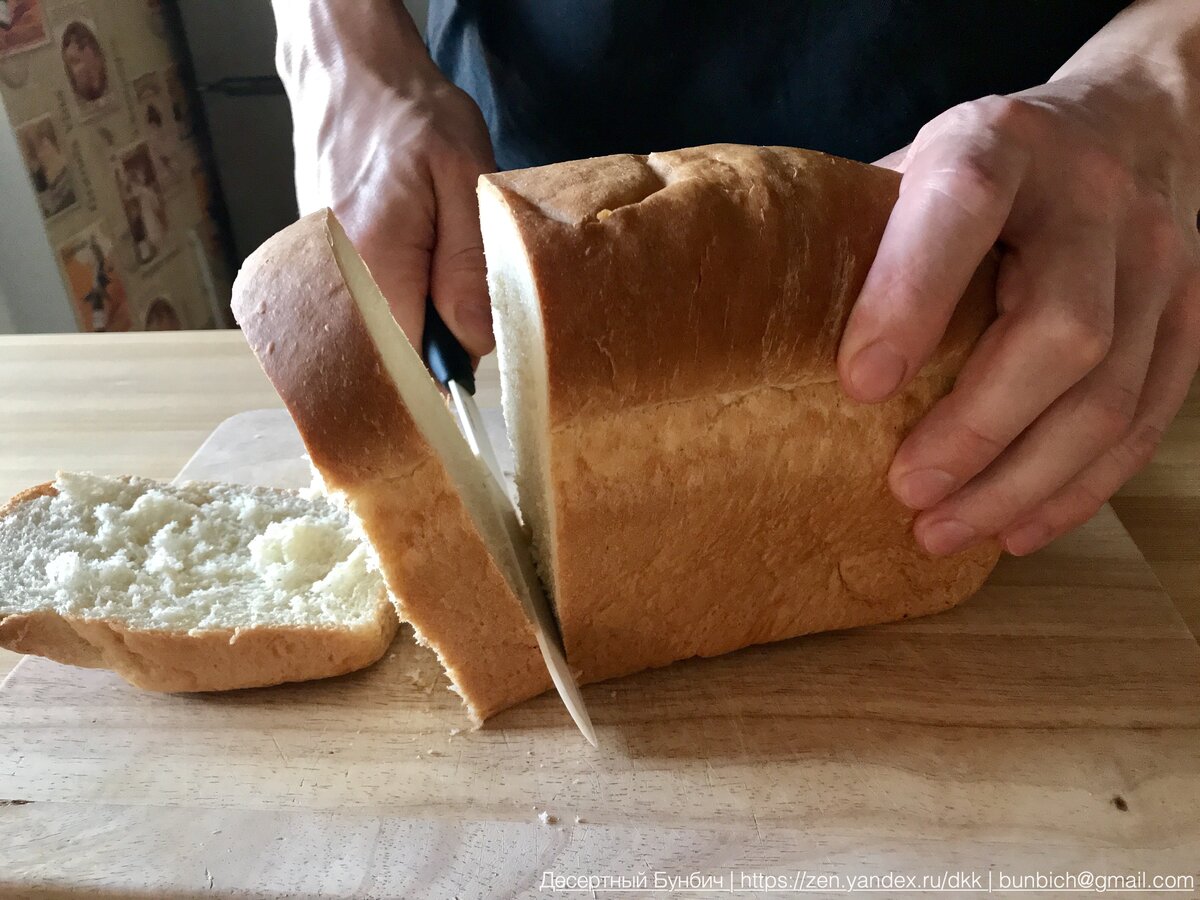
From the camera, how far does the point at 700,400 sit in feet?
4.16

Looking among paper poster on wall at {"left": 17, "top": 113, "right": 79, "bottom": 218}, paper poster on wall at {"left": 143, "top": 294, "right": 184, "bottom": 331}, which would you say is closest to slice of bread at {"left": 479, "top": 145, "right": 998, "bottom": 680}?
paper poster on wall at {"left": 17, "top": 113, "right": 79, "bottom": 218}

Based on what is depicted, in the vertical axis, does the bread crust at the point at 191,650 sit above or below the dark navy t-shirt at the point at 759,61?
below

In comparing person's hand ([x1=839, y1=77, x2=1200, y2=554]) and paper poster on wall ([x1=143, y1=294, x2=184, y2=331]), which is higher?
person's hand ([x1=839, y1=77, x2=1200, y2=554])

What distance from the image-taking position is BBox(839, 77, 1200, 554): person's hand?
1.19m

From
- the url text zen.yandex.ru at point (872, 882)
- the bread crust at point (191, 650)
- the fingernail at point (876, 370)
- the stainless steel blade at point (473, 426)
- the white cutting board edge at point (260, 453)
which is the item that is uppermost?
the fingernail at point (876, 370)

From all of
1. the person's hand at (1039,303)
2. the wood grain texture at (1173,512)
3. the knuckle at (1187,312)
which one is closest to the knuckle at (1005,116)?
the person's hand at (1039,303)

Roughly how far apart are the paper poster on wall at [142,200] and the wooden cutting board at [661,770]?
2912 mm

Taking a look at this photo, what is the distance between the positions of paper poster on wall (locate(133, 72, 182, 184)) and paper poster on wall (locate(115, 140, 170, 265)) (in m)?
0.05

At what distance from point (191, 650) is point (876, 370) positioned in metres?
1.09

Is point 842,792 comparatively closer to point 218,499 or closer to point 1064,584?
point 1064,584

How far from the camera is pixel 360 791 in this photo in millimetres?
1313

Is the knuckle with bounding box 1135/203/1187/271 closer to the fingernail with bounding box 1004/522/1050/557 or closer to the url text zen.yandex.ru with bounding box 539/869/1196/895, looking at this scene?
the fingernail with bounding box 1004/522/1050/557

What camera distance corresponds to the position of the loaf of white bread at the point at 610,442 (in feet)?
3.78

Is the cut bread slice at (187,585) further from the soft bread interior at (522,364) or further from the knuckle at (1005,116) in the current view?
the knuckle at (1005,116)
